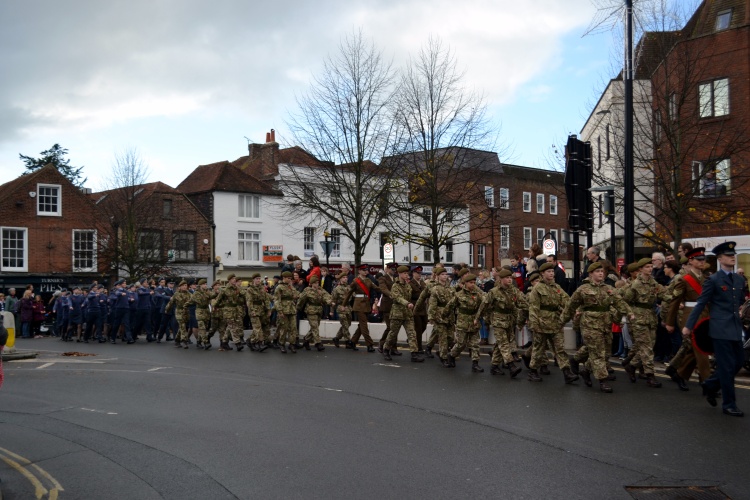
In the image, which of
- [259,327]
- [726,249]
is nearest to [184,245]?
[259,327]

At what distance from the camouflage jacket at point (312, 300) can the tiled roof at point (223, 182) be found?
111 feet

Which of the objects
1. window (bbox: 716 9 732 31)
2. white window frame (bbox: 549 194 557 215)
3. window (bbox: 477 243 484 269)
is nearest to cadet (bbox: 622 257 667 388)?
window (bbox: 716 9 732 31)

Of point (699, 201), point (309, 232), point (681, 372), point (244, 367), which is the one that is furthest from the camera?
point (309, 232)

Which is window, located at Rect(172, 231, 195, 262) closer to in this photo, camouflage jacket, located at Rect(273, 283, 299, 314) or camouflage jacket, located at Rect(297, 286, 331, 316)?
camouflage jacket, located at Rect(273, 283, 299, 314)

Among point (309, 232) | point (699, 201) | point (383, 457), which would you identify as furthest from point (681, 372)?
point (309, 232)

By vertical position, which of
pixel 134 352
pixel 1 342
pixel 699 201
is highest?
pixel 699 201

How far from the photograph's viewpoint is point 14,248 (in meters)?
43.7

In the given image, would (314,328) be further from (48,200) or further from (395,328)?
(48,200)

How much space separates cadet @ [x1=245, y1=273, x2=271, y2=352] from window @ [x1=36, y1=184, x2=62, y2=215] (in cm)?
3101

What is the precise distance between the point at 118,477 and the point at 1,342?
1.69 meters

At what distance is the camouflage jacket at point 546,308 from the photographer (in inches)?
480

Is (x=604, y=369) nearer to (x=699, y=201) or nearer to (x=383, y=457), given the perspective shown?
(x=383, y=457)

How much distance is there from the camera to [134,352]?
65.1 feet

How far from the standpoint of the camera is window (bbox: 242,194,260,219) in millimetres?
52409
